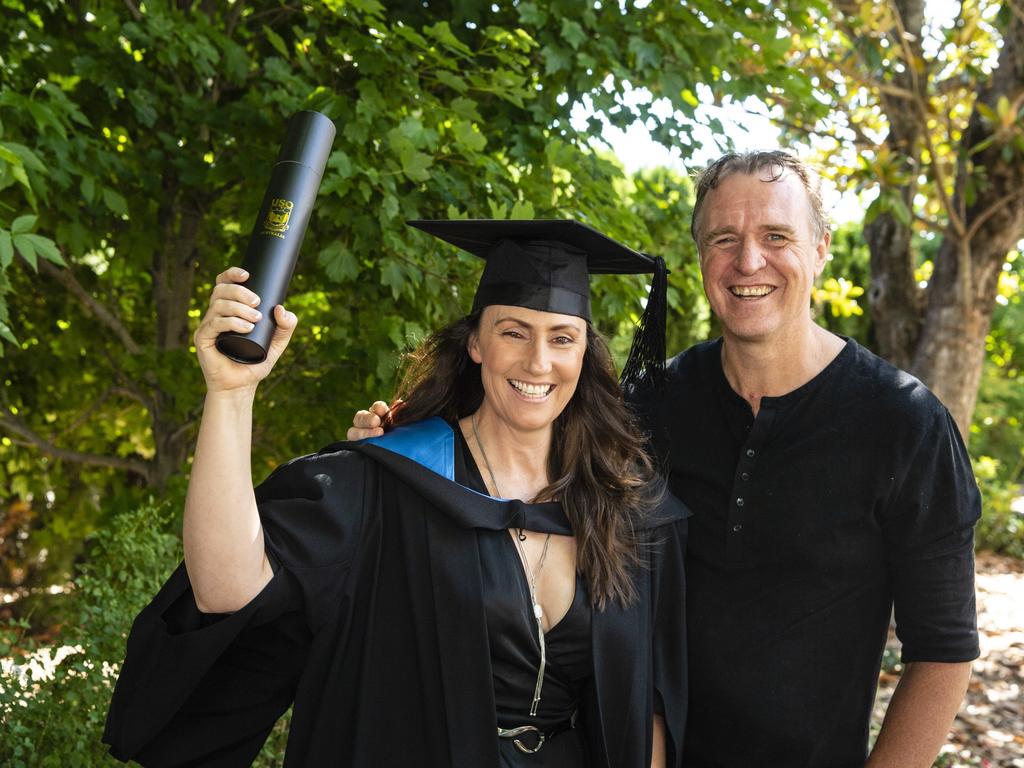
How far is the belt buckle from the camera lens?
2.33 m

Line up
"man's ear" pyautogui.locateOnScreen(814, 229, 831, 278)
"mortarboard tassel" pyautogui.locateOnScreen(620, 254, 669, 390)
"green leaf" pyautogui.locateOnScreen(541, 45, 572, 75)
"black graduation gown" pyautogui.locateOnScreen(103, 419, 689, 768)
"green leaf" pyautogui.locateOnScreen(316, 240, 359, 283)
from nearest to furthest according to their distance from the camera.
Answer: "black graduation gown" pyautogui.locateOnScreen(103, 419, 689, 768) < "man's ear" pyautogui.locateOnScreen(814, 229, 831, 278) < "mortarboard tassel" pyautogui.locateOnScreen(620, 254, 669, 390) < "green leaf" pyautogui.locateOnScreen(316, 240, 359, 283) < "green leaf" pyautogui.locateOnScreen(541, 45, 572, 75)

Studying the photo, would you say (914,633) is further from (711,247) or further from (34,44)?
(34,44)

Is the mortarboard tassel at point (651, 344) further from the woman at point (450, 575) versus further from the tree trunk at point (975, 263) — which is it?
the tree trunk at point (975, 263)

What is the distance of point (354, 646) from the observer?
2244 millimetres

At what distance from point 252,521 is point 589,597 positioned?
839 mm

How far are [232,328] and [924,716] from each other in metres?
1.78

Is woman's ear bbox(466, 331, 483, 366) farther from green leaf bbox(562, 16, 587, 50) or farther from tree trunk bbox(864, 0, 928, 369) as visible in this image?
tree trunk bbox(864, 0, 928, 369)

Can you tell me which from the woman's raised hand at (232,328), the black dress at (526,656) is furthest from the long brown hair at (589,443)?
the woman's raised hand at (232,328)

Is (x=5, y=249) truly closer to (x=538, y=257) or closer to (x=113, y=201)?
(x=113, y=201)

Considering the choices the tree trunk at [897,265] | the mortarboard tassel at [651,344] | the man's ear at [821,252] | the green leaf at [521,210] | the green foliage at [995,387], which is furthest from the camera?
the green foliage at [995,387]

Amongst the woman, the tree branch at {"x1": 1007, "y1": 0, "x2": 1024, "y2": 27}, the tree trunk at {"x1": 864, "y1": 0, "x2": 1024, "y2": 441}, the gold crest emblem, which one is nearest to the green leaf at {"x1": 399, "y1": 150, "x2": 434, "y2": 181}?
the woman

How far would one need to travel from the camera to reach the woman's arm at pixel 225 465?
71.2 inches

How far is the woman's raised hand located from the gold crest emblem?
0.09 m

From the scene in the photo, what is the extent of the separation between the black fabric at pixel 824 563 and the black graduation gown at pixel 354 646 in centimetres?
36
